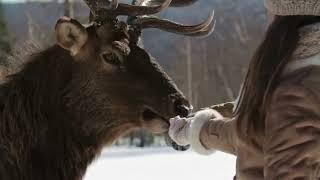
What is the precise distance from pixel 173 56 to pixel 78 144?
32.7 metres

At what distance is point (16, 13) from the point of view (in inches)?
1412

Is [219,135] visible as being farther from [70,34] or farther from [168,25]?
[168,25]

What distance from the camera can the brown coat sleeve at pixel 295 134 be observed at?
153 centimetres

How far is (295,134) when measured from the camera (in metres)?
1.54

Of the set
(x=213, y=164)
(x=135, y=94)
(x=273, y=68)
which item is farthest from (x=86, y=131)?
(x=213, y=164)

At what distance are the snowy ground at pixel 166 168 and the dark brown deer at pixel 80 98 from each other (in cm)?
434

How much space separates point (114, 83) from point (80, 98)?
0.57ft

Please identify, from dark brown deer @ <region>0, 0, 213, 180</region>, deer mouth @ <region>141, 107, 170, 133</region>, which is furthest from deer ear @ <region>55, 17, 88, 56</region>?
deer mouth @ <region>141, 107, 170, 133</region>

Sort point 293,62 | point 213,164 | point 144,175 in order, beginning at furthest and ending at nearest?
point 213,164, point 144,175, point 293,62

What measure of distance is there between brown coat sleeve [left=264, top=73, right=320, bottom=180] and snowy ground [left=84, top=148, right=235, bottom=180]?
242 inches

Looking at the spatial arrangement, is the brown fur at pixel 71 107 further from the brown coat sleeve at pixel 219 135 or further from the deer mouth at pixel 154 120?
the brown coat sleeve at pixel 219 135

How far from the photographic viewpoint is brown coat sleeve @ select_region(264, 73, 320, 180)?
1530mm

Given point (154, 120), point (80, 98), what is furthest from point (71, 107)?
point (154, 120)

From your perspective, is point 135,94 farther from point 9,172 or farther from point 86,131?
point 9,172
